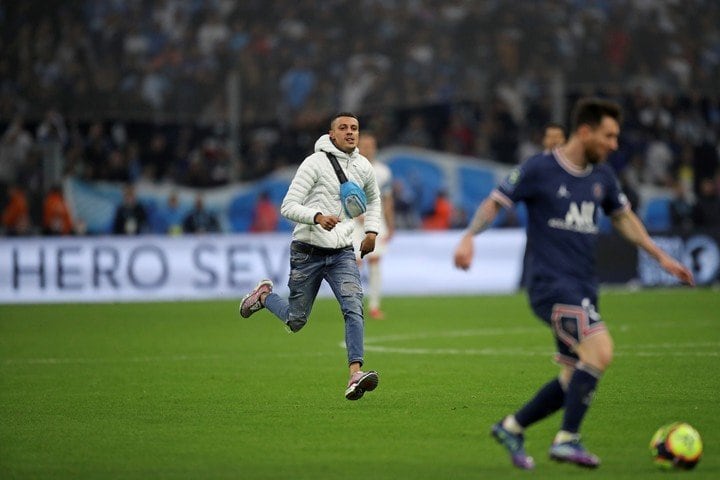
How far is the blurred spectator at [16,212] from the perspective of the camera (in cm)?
2448

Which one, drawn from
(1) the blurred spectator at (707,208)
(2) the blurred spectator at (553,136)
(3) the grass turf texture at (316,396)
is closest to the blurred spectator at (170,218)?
(3) the grass turf texture at (316,396)

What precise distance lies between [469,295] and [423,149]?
3.19 metres

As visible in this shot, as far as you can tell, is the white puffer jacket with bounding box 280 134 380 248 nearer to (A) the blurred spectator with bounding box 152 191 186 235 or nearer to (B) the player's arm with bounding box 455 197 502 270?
(B) the player's arm with bounding box 455 197 502 270

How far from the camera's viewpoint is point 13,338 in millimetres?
17344

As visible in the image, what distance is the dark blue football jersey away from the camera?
7.79 metres

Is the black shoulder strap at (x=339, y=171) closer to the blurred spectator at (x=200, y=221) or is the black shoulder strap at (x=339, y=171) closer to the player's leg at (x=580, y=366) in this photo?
the player's leg at (x=580, y=366)

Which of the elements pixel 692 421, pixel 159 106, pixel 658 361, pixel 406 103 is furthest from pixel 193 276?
pixel 692 421

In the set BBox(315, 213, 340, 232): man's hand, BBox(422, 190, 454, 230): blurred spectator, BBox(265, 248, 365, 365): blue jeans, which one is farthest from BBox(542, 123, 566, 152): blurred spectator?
BBox(422, 190, 454, 230): blurred spectator

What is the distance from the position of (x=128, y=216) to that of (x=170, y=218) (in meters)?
0.91

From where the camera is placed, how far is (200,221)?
83.0ft

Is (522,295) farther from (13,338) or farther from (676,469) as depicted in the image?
(676,469)

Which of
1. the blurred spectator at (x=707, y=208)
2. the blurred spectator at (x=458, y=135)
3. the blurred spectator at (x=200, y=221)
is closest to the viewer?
the blurred spectator at (x=200, y=221)

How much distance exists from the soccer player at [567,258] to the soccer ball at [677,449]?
1.19 feet

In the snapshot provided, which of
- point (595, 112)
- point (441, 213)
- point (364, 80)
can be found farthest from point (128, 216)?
point (595, 112)
